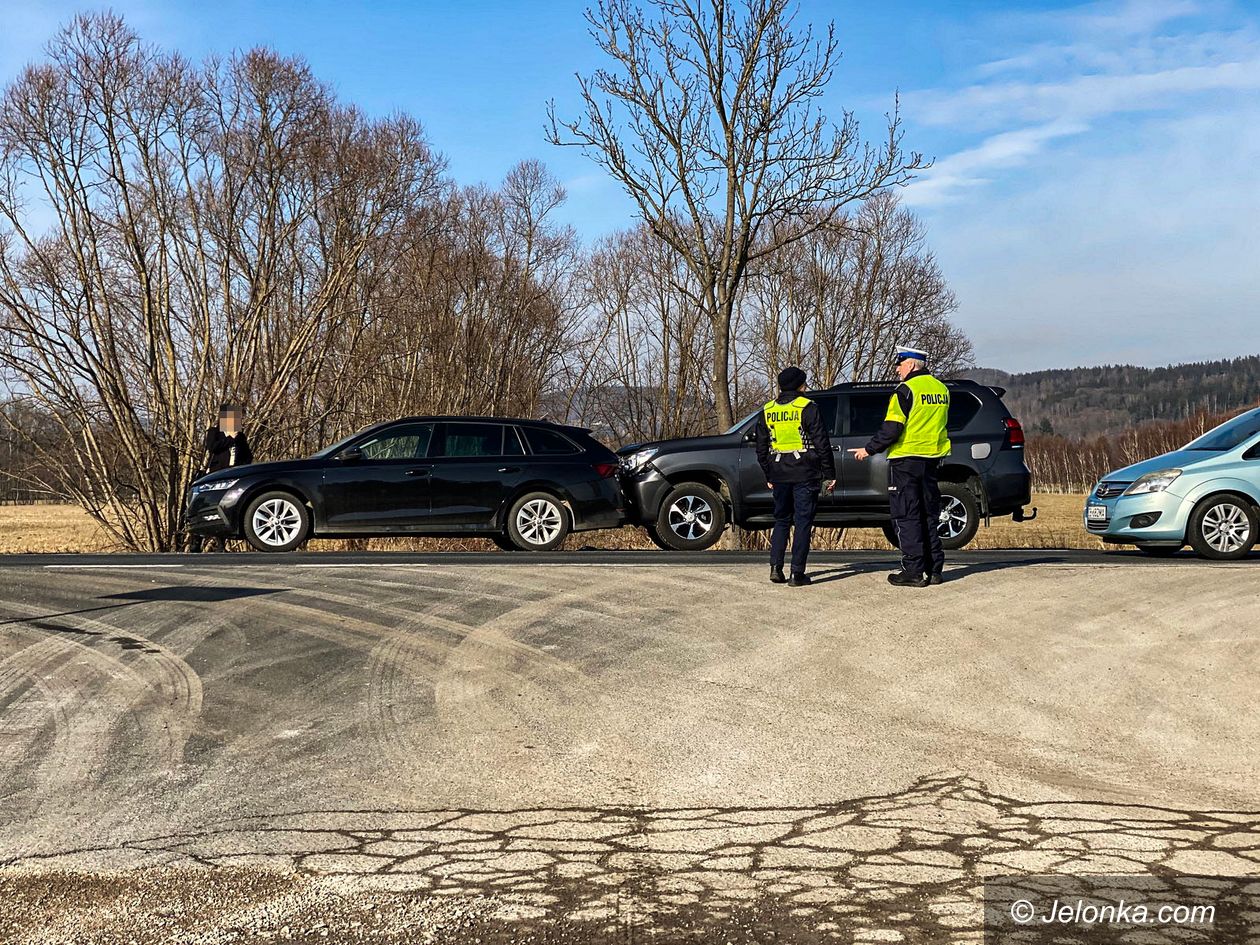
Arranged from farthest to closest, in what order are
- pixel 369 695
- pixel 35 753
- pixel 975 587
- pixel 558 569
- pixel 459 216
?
pixel 459 216
pixel 558 569
pixel 975 587
pixel 369 695
pixel 35 753

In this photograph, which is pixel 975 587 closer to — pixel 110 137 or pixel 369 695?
pixel 369 695

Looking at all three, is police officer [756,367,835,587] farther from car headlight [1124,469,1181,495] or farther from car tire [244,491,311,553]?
car tire [244,491,311,553]

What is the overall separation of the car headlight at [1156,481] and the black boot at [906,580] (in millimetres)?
4916

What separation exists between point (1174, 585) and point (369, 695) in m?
7.25

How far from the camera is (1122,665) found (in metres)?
8.33

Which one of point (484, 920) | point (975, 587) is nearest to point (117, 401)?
point (975, 587)

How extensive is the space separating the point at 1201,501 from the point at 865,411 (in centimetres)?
391

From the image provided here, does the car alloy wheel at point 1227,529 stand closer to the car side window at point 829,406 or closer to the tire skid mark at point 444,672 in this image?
the car side window at point 829,406

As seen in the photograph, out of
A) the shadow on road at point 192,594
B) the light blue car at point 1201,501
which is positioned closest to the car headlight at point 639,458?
the light blue car at point 1201,501

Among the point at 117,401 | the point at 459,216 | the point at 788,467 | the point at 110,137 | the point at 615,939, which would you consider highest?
the point at 459,216

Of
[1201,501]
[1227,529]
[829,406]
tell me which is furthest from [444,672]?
[1227,529]

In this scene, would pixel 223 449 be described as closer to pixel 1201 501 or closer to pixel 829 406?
pixel 829 406

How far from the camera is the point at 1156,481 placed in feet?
47.7

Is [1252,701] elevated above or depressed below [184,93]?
below
